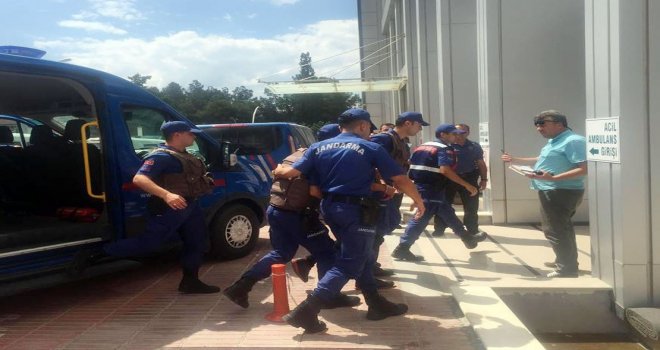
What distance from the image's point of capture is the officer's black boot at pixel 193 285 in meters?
4.71

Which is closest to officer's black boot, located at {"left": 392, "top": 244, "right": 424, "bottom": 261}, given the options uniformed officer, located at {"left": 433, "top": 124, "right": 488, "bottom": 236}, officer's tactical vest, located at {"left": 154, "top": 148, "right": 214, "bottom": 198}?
uniformed officer, located at {"left": 433, "top": 124, "right": 488, "bottom": 236}

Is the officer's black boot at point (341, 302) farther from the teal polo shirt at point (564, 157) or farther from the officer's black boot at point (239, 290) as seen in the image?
the teal polo shirt at point (564, 157)

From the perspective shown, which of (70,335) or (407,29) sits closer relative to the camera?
(70,335)

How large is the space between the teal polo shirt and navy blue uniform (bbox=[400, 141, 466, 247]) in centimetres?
111

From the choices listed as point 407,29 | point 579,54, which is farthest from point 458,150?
point 407,29

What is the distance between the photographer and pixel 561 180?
4.51m

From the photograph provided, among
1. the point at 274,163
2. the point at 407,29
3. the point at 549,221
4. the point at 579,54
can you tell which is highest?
the point at 407,29

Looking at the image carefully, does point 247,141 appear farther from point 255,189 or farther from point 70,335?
point 70,335

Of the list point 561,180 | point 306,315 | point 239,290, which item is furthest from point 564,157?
point 239,290

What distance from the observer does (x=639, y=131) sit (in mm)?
3662

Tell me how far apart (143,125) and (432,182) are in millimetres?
3230

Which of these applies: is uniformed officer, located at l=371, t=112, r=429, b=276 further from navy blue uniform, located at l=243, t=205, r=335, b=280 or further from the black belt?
the black belt

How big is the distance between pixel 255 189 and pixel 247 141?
7.11 ft

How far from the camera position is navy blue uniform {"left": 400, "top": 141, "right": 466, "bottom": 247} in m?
5.55
